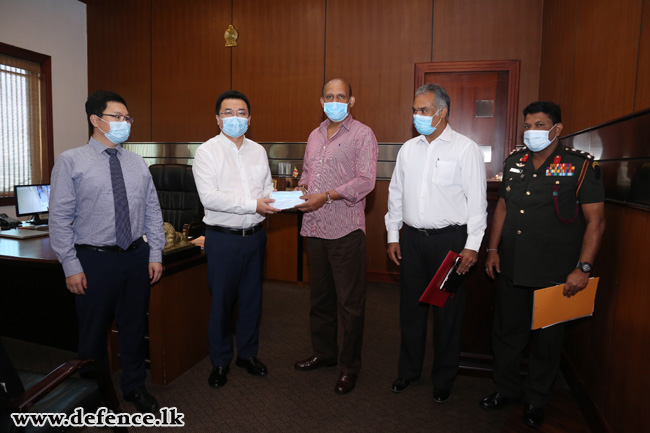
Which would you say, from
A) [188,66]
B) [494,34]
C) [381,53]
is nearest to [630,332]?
[494,34]

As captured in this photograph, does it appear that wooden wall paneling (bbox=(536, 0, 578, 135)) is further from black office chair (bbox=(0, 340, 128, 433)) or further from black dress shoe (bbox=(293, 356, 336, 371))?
black office chair (bbox=(0, 340, 128, 433))

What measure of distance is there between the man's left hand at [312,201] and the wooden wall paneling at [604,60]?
1.55 metres

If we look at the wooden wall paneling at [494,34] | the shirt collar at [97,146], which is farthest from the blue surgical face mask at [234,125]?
the wooden wall paneling at [494,34]

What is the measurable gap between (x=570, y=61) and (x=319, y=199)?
2345 mm

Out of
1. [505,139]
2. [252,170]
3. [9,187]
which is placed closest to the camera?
[252,170]

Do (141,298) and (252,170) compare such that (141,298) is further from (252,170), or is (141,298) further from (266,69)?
(266,69)

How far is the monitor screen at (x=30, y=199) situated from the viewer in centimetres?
378

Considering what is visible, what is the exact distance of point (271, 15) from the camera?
17.8 ft

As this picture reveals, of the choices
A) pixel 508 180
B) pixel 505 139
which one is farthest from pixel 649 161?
pixel 505 139

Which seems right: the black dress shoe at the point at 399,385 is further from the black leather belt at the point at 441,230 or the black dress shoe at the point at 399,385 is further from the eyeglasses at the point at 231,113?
the eyeglasses at the point at 231,113

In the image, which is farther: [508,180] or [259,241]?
[259,241]

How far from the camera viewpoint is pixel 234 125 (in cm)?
243

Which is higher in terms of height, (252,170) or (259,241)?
(252,170)

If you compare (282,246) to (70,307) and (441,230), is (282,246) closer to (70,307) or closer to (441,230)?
(70,307)
